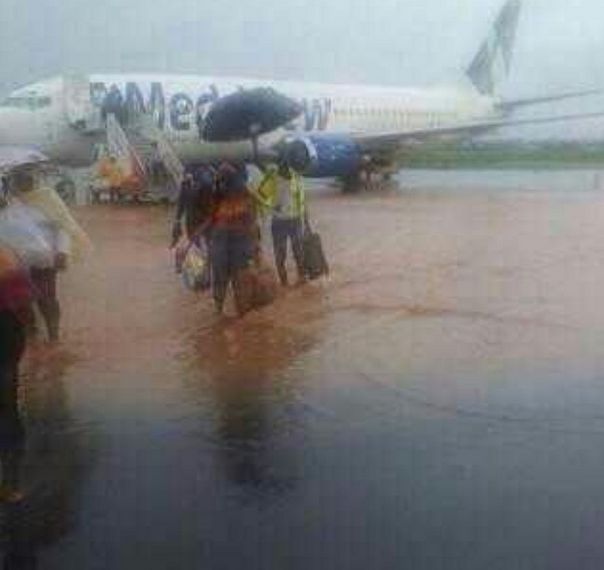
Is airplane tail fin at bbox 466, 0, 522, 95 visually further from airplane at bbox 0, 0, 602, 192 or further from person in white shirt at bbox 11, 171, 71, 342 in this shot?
person in white shirt at bbox 11, 171, 71, 342

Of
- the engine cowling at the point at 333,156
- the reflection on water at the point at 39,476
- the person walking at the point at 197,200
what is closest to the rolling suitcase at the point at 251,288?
the person walking at the point at 197,200

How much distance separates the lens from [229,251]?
10.9 metres

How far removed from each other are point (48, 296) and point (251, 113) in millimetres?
15765

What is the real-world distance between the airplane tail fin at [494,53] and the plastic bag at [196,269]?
105 feet

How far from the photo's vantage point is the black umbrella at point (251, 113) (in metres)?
24.7

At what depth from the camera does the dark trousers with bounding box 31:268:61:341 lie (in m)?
9.45

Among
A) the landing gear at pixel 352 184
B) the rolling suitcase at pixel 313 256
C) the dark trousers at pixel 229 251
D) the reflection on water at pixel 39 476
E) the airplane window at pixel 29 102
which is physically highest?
the airplane window at pixel 29 102

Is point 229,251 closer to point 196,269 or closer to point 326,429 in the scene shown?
point 196,269

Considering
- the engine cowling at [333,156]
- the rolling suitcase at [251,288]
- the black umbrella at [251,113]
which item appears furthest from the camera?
the engine cowling at [333,156]

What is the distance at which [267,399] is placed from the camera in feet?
25.5

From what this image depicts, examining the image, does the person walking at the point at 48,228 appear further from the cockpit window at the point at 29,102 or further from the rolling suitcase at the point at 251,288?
the cockpit window at the point at 29,102

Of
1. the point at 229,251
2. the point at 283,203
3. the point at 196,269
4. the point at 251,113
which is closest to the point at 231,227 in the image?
the point at 229,251

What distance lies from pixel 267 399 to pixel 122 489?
2.07 meters

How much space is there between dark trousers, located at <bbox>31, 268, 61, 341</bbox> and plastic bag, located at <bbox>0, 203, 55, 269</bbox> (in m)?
0.19
